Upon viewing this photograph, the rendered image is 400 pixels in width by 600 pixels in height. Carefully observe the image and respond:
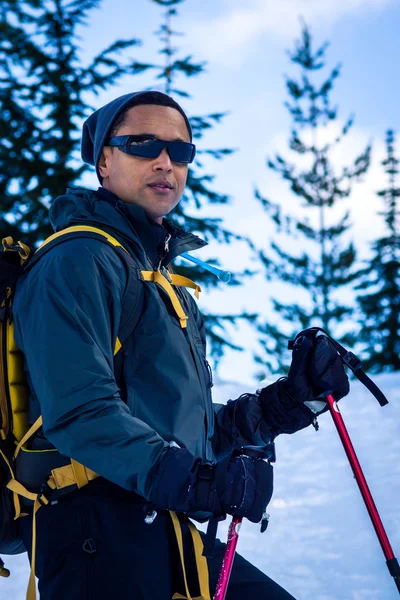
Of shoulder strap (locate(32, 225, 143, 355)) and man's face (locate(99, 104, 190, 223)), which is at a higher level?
man's face (locate(99, 104, 190, 223))

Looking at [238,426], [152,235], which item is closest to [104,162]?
[152,235]

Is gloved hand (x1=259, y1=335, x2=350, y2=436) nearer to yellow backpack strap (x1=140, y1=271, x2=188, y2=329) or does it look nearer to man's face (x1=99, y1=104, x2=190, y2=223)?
yellow backpack strap (x1=140, y1=271, x2=188, y2=329)

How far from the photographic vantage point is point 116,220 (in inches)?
96.5

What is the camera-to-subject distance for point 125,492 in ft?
7.36

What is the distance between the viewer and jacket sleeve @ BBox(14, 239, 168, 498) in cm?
198

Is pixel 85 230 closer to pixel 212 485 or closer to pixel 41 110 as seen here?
pixel 212 485

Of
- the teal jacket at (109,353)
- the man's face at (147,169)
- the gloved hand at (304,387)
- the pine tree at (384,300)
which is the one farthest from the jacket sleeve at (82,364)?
the pine tree at (384,300)

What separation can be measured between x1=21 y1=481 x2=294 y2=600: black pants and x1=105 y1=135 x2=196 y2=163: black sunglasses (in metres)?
1.33

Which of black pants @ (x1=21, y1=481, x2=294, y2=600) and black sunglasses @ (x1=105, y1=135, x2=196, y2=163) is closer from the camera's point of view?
black pants @ (x1=21, y1=481, x2=294, y2=600)

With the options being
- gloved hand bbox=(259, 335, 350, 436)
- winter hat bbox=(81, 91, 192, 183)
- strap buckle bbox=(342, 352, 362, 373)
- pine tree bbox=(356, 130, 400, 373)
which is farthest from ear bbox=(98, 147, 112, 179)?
pine tree bbox=(356, 130, 400, 373)

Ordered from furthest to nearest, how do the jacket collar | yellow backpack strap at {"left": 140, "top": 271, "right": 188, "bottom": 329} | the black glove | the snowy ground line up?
the snowy ground < the jacket collar < yellow backpack strap at {"left": 140, "top": 271, "right": 188, "bottom": 329} < the black glove

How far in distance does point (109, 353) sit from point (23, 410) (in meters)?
0.43

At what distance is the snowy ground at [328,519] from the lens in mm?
4961

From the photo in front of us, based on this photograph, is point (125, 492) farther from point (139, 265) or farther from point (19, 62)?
point (19, 62)
